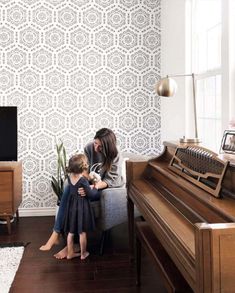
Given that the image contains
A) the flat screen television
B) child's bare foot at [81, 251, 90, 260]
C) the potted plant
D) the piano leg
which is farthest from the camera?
the potted plant

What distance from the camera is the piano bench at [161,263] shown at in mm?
1994

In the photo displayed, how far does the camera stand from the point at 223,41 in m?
3.12

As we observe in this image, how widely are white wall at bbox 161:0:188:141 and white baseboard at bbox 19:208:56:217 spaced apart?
166cm

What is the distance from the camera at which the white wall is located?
13.9 feet

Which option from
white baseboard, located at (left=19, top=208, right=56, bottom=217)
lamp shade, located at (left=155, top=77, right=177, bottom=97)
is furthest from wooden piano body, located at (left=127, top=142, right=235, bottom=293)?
white baseboard, located at (left=19, top=208, right=56, bottom=217)

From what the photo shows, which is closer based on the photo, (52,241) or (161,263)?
(161,263)

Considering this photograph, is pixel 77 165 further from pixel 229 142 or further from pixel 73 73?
pixel 73 73

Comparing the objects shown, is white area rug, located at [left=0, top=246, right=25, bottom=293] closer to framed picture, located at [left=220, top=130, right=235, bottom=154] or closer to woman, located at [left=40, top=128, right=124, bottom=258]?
woman, located at [left=40, top=128, right=124, bottom=258]

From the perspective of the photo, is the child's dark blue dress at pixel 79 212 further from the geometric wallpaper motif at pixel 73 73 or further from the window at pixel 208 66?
the geometric wallpaper motif at pixel 73 73

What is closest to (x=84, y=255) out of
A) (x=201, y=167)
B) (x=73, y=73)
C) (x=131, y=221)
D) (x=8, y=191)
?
(x=131, y=221)

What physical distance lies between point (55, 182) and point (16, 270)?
1.60 m

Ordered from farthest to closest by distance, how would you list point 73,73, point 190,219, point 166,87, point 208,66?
point 73,73 < point 208,66 < point 166,87 < point 190,219

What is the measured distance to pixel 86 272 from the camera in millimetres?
3230

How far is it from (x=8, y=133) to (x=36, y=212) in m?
1.08
